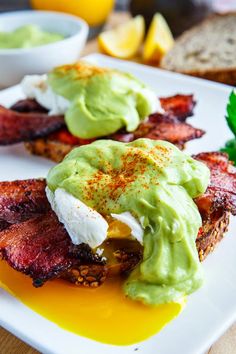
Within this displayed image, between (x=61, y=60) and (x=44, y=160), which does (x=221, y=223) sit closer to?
(x=44, y=160)

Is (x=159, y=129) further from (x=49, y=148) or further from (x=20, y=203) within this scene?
(x=20, y=203)

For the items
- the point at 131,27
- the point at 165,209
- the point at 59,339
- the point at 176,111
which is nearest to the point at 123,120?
the point at 176,111

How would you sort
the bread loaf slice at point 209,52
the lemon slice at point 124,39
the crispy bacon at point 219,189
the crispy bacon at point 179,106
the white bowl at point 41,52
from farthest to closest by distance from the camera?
the lemon slice at point 124,39 < the bread loaf slice at point 209,52 < the white bowl at point 41,52 < the crispy bacon at point 179,106 < the crispy bacon at point 219,189

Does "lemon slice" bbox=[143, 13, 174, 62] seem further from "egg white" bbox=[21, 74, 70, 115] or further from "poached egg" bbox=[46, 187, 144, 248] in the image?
"poached egg" bbox=[46, 187, 144, 248]

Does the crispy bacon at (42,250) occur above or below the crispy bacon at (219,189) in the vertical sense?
below

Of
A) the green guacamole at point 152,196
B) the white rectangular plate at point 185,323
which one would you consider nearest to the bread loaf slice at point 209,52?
the white rectangular plate at point 185,323

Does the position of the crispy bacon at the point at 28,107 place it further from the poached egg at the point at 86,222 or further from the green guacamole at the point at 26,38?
the poached egg at the point at 86,222
